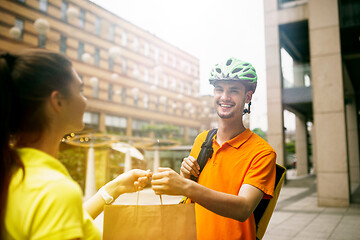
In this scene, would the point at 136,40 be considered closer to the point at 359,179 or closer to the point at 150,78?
the point at 150,78

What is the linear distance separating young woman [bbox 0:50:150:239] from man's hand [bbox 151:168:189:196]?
1.27ft

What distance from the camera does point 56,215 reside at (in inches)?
31.2

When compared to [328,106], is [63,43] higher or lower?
higher

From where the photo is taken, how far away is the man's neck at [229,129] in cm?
188

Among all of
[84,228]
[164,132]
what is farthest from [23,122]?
[164,132]

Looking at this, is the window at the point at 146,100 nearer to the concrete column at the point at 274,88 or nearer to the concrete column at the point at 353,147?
the concrete column at the point at 353,147

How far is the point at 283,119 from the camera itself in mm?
13492

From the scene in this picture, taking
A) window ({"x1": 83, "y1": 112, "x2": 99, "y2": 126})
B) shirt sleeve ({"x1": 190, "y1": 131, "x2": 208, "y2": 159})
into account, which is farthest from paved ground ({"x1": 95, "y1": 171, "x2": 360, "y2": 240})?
window ({"x1": 83, "y1": 112, "x2": 99, "y2": 126})

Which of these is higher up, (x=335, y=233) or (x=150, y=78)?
(x=150, y=78)

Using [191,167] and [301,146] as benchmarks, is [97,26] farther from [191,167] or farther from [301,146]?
[191,167]

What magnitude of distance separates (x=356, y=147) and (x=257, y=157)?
19.2 m

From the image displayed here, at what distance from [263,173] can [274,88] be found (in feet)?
41.8

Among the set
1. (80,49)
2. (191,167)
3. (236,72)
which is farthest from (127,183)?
(80,49)

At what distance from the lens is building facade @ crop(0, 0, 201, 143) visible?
2214 cm
